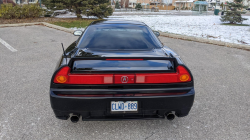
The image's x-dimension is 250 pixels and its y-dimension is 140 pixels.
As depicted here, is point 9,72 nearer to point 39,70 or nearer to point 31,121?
point 39,70

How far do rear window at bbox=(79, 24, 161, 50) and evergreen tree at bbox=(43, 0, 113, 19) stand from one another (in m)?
14.0

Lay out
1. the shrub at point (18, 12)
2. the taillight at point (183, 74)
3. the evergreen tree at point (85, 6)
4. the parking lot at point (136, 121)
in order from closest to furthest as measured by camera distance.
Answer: the taillight at point (183, 74) < the parking lot at point (136, 121) < the shrub at point (18, 12) < the evergreen tree at point (85, 6)

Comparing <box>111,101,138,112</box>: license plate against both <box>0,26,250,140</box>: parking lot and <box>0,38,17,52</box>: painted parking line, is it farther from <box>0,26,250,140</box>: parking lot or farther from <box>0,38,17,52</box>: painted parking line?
<box>0,38,17,52</box>: painted parking line

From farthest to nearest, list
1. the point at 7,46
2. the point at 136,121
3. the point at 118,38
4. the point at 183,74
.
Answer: the point at 7,46 < the point at 118,38 < the point at 136,121 < the point at 183,74

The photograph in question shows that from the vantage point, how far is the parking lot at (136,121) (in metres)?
2.70

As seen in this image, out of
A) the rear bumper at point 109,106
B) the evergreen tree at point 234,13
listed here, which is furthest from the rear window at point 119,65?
the evergreen tree at point 234,13

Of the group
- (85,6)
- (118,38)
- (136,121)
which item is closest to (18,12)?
(85,6)

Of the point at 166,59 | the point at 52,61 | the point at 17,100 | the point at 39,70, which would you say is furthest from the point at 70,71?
the point at 52,61

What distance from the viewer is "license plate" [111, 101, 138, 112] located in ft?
7.80

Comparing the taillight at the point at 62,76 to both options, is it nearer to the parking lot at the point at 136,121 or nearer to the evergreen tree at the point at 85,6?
the parking lot at the point at 136,121

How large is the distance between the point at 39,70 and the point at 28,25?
10.5 m

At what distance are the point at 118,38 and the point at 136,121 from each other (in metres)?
1.32

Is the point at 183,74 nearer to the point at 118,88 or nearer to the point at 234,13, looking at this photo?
the point at 118,88

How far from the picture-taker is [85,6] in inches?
688
